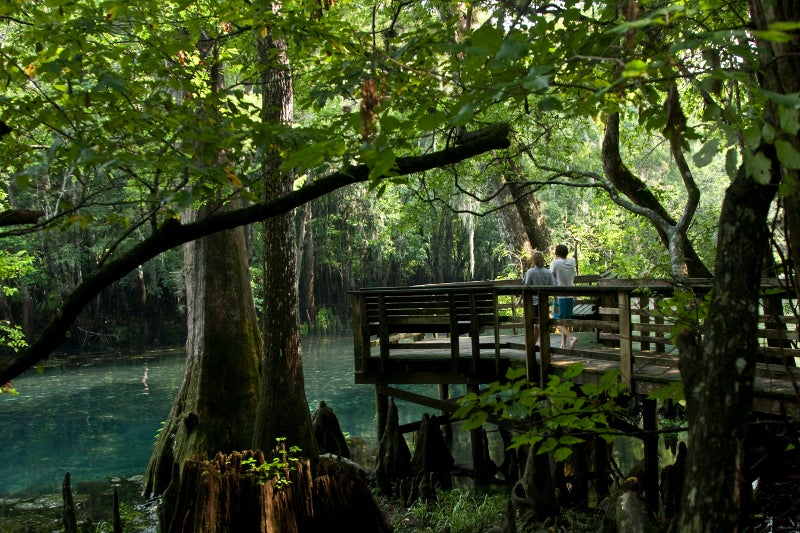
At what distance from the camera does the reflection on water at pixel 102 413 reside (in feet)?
52.6

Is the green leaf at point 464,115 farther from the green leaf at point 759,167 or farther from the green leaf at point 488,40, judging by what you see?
the green leaf at point 759,167

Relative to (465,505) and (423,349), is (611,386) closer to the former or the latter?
(465,505)

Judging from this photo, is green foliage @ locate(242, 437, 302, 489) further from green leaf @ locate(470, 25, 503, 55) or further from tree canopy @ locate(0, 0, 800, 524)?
green leaf @ locate(470, 25, 503, 55)

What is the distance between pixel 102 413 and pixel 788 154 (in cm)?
2256

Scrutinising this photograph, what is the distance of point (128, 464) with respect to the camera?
15820mm

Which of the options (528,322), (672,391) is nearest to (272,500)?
(528,322)

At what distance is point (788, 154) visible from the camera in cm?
189

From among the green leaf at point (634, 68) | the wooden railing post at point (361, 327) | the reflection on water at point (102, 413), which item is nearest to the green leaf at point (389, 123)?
the green leaf at point (634, 68)

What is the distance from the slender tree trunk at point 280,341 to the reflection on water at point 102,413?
6.00 metres

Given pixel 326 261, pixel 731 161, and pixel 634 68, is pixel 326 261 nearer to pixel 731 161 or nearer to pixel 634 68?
pixel 731 161

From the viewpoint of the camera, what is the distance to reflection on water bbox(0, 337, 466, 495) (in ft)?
52.6

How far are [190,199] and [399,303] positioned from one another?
755cm

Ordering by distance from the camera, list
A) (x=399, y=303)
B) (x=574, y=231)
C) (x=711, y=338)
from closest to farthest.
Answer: (x=711, y=338) → (x=399, y=303) → (x=574, y=231)

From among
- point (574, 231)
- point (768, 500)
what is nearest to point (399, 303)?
point (768, 500)
